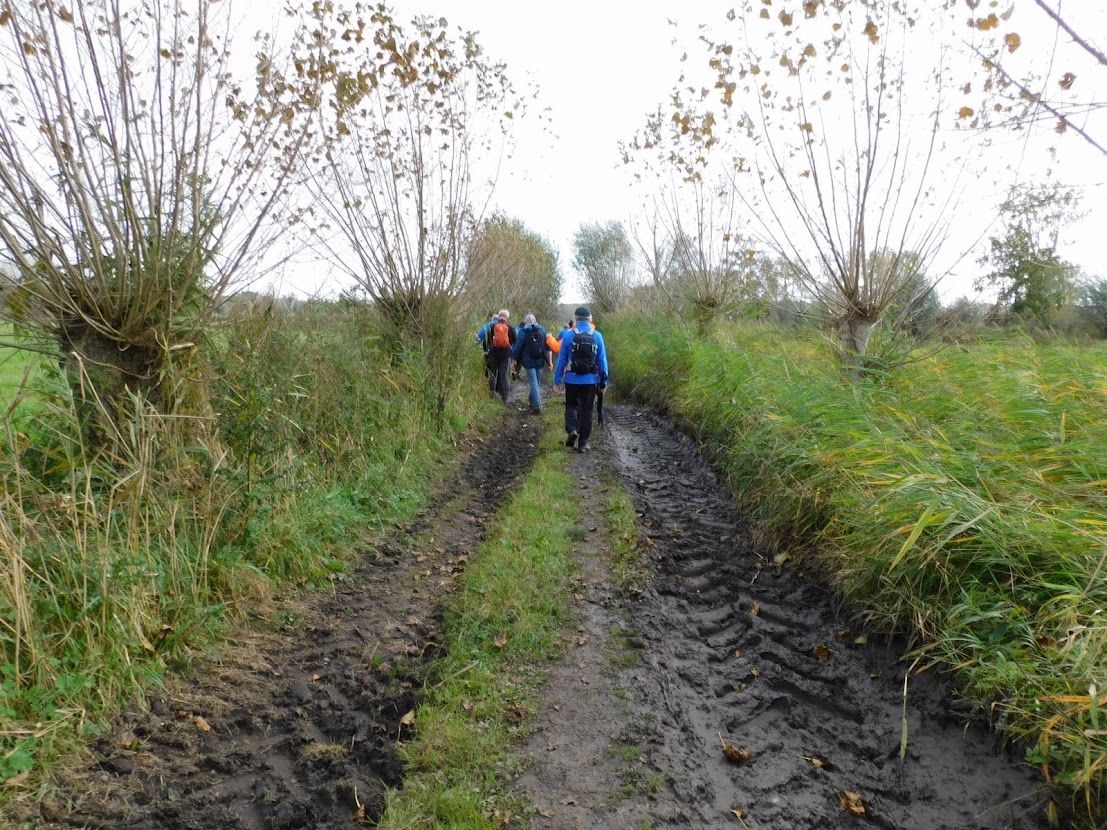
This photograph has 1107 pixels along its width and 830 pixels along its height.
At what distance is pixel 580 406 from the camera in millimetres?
9828

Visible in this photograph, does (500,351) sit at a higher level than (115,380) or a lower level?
higher

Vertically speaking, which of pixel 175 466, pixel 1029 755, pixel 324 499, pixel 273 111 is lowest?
pixel 1029 755

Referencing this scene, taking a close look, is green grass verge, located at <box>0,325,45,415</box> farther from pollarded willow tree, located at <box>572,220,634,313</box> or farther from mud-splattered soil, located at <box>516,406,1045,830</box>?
pollarded willow tree, located at <box>572,220,634,313</box>

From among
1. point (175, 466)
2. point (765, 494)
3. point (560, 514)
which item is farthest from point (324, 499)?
point (765, 494)

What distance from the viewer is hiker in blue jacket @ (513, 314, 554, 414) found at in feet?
44.1

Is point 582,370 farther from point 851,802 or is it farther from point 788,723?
point 851,802

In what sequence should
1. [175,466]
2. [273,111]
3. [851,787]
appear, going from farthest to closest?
[273,111] < [175,466] < [851,787]

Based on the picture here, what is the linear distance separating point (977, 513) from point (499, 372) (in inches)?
435

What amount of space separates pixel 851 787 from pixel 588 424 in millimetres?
6856

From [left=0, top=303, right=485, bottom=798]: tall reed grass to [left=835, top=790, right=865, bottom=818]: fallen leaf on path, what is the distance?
3.41 m

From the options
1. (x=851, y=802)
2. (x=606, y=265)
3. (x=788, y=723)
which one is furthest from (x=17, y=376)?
(x=606, y=265)

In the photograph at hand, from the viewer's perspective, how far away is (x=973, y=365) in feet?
21.9

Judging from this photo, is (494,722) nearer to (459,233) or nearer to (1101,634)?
Result: (1101,634)

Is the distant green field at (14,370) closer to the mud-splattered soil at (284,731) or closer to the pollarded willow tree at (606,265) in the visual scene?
the mud-splattered soil at (284,731)
